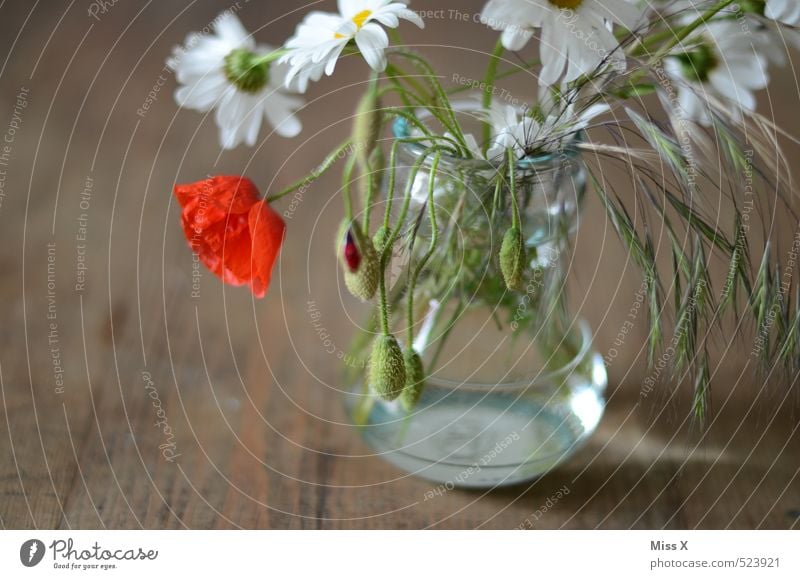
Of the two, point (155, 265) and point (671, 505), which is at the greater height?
point (155, 265)

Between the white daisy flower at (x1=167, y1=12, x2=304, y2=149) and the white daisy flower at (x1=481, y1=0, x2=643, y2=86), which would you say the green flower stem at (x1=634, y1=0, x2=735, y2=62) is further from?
the white daisy flower at (x1=167, y1=12, x2=304, y2=149)

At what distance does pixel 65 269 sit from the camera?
1.37 ft

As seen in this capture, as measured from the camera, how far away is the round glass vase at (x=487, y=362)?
337mm

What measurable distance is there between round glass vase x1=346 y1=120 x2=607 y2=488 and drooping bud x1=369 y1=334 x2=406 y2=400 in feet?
0.10

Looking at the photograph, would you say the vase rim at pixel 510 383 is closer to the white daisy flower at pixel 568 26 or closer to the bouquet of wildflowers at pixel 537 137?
the bouquet of wildflowers at pixel 537 137

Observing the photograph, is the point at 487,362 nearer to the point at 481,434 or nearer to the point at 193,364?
the point at 481,434

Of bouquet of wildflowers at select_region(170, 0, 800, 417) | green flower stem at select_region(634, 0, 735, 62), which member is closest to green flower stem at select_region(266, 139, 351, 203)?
bouquet of wildflowers at select_region(170, 0, 800, 417)

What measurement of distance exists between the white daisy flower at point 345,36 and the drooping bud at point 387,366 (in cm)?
9

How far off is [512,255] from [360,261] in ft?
0.17

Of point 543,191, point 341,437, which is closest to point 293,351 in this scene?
point 341,437

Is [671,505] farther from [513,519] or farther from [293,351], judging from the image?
[293,351]

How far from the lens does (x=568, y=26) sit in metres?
0.29

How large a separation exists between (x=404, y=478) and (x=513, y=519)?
0.16ft

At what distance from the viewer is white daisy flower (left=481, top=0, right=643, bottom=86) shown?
292 millimetres
